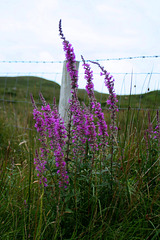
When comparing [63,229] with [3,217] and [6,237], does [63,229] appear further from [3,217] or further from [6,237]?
[3,217]

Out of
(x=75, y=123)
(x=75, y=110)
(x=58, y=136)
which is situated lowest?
(x=58, y=136)

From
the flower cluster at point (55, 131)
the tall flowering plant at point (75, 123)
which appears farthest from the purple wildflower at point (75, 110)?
the flower cluster at point (55, 131)

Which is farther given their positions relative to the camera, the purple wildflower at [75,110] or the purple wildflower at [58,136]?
the purple wildflower at [75,110]

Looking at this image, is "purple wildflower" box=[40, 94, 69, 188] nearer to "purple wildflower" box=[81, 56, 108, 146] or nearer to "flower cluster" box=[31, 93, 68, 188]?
"flower cluster" box=[31, 93, 68, 188]

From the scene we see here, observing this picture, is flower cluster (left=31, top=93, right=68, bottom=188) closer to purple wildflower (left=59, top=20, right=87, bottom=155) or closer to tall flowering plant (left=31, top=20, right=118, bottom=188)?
tall flowering plant (left=31, top=20, right=118, bottom=188)

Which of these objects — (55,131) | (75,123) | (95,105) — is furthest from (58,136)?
(95,105)

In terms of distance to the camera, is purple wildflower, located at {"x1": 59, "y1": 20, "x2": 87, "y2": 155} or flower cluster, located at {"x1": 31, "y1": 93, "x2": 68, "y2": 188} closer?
flower cluster, located at {"x1": 31, "y1": 93, "x2": 68, "y2": 188}

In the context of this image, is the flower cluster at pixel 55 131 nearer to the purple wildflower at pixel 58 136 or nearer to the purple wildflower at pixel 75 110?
the purple wildflower at pixel 58 136

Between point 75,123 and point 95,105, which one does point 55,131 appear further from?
point 95,105

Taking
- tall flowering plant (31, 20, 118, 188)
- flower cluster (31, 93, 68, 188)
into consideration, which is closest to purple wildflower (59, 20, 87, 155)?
tall flowering plant (31, 20, 118, 188)

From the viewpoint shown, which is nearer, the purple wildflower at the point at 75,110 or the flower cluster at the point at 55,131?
the flower cluster at the point at 55,131

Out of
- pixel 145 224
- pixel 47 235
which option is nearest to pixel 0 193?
pixel 47 235

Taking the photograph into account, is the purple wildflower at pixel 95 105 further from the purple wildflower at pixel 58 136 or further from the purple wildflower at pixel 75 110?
the purple wildflower at pixel 58 136

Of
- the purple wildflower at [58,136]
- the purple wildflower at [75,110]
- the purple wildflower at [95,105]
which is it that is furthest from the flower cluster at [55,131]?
the purple wildflower at [95,105]
